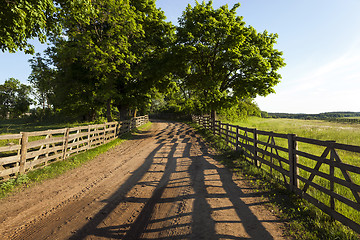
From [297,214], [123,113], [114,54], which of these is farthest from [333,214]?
[123,113]

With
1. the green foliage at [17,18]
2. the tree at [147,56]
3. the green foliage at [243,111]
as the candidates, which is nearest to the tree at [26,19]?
the green foliage at [17,18]

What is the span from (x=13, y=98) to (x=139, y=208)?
8792 cm

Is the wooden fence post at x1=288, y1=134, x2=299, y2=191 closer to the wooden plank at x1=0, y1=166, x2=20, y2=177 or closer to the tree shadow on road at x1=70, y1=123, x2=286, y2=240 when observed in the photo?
the tree shadow on road at x1=70, y1=123, x2=286, y2=240

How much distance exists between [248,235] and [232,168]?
4.38 meters

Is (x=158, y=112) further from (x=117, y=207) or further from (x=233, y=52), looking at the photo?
(x=117, y=207)

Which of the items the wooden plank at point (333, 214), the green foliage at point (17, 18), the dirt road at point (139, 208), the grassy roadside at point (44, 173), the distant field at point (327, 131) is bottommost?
the dirt road at point (139, 208)

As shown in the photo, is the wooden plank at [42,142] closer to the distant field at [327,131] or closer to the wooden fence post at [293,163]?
the wooden fence post at [293,163]

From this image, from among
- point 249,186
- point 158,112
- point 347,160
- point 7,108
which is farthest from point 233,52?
point 7,108

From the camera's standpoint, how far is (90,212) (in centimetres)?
417

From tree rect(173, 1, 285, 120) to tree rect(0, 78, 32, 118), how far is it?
70.7 meters

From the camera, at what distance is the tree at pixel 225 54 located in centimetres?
1513

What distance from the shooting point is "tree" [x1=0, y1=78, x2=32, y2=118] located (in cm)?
6156

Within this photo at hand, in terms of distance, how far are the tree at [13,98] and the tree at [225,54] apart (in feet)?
232

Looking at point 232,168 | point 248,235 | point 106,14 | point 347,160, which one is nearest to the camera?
point 248,235
